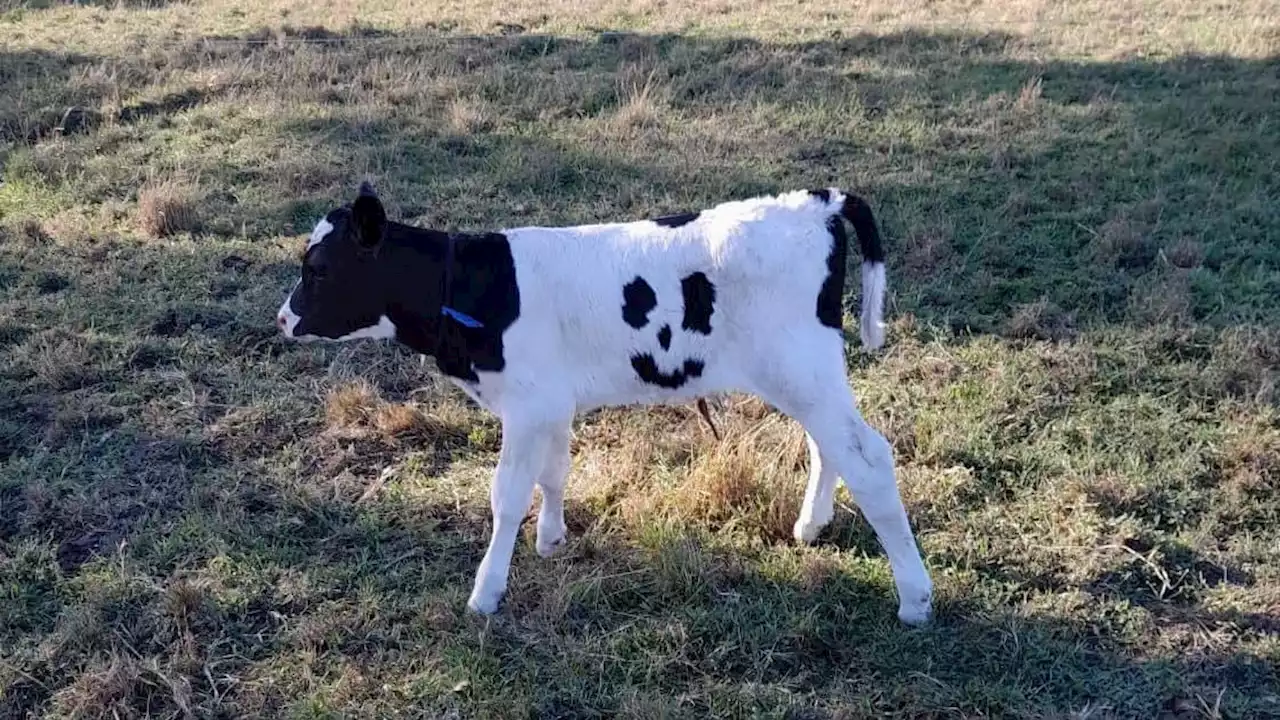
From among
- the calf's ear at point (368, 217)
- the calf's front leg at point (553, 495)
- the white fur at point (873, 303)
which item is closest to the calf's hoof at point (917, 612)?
the white fur at point (873, 303)

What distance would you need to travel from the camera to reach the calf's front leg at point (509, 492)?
13.4 ft

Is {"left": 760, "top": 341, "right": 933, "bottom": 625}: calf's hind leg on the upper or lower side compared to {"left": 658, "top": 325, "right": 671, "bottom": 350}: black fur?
lower

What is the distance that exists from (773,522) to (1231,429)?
2.20 meters

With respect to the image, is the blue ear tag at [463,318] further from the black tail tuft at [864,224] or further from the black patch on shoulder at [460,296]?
the black tail tuft at [864,224]

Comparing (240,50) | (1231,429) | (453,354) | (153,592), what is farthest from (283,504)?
(240,50)

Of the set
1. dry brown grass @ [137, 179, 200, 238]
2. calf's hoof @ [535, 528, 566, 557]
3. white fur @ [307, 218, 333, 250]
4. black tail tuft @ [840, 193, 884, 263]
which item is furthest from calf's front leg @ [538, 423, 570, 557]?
dry brown grass @ [137, 179, 200, 238]

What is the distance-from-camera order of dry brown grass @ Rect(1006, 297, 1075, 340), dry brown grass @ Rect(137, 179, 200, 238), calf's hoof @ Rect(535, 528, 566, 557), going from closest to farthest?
calf's hoof @ Rect(535, 528, 566, 557)
dry brown grass @ Rect(1006, 297, 1075, 340)
dry brown grass @ Rect(137, 179, 200, 238)

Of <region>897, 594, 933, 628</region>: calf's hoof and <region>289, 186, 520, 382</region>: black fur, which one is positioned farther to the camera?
<region>897, 594, 933, 628</region>: calf's hoof

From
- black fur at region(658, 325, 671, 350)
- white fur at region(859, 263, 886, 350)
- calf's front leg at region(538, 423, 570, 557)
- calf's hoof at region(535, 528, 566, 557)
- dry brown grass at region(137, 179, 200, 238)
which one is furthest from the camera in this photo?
dry brown grass at region(137, 179, 200, 238)

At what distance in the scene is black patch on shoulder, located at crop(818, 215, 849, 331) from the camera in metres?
3.94

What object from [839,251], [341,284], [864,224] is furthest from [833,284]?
[341,284]

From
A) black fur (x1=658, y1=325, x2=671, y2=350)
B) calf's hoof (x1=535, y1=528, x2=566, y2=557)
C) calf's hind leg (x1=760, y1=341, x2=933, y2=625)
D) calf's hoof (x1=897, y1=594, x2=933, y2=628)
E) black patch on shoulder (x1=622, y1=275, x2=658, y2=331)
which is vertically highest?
black patch on shoulder (x1=622, y1=275, x2=658, y2=331)

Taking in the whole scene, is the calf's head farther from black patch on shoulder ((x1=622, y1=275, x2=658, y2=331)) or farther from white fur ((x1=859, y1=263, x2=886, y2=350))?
white fur ((x1=859, y1=263, x2=886, y2=350))

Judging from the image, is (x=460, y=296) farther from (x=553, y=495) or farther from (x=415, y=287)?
(x=553, y=495)
